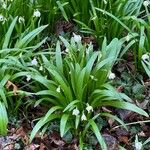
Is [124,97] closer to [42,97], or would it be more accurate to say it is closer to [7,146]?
[42,97]

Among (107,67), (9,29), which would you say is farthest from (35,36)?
(107,67)

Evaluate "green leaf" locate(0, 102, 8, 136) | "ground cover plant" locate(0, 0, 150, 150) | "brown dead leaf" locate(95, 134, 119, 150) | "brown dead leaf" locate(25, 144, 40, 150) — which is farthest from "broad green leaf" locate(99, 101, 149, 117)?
"green leaf" locate(0, 102, 8, 136)

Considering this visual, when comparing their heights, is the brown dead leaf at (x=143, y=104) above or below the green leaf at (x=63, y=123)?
below

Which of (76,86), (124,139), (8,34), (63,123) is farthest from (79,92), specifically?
(8,34)

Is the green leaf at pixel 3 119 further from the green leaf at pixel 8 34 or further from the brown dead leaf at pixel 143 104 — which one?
the brown dead leaf at pixel 143 104

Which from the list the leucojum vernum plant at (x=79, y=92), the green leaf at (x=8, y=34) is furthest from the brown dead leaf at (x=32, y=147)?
the green leaf at (x=8, y=34)

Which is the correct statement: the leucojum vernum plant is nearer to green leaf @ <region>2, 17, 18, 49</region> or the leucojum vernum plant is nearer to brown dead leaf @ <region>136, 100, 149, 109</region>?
brown dead leaf @ <region>136, 100, 149, 109</region>

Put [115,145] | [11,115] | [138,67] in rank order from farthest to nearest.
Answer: [138,67] → [11,115] → [115,145]

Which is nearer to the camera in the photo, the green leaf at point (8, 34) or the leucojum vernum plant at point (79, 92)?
the leucojum vernum plant at point (79, 92)

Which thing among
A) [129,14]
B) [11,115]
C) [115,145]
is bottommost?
[115,145]
